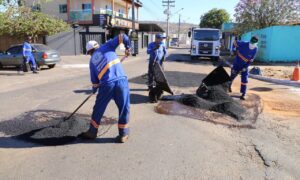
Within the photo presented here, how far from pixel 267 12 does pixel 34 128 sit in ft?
78.3

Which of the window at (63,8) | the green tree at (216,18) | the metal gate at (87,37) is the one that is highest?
the green tree at (216,18)

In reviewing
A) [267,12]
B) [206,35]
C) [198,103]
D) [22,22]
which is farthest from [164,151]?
[267,12]

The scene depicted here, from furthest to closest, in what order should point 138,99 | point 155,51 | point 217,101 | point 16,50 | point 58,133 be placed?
point 16,50 → point 155,51 → point 138,99 → point 217,101 → point 58,133

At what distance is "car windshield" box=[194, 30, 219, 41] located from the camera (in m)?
23.1

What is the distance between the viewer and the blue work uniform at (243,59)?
28.4 feet

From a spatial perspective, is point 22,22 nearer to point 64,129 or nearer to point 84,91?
point 84,91

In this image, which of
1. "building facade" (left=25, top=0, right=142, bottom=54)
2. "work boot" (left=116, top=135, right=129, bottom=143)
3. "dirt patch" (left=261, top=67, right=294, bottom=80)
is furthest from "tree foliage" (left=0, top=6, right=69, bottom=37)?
"work boot" (left=116, top=135, right=129, bottom=143)

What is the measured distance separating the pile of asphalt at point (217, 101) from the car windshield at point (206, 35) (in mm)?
15154

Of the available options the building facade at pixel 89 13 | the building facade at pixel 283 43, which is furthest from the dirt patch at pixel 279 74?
the building facade at pixel 89 13

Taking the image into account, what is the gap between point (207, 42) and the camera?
22.9 m

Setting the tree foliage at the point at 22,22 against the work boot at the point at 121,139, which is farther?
the tree foliage at the point at 22,22

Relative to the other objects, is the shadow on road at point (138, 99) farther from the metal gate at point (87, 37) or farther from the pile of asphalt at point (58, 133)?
the metal gate at point (87, 37)

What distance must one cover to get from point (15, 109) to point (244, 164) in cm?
556

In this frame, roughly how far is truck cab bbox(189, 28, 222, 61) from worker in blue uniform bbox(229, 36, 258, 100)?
13.9 m
